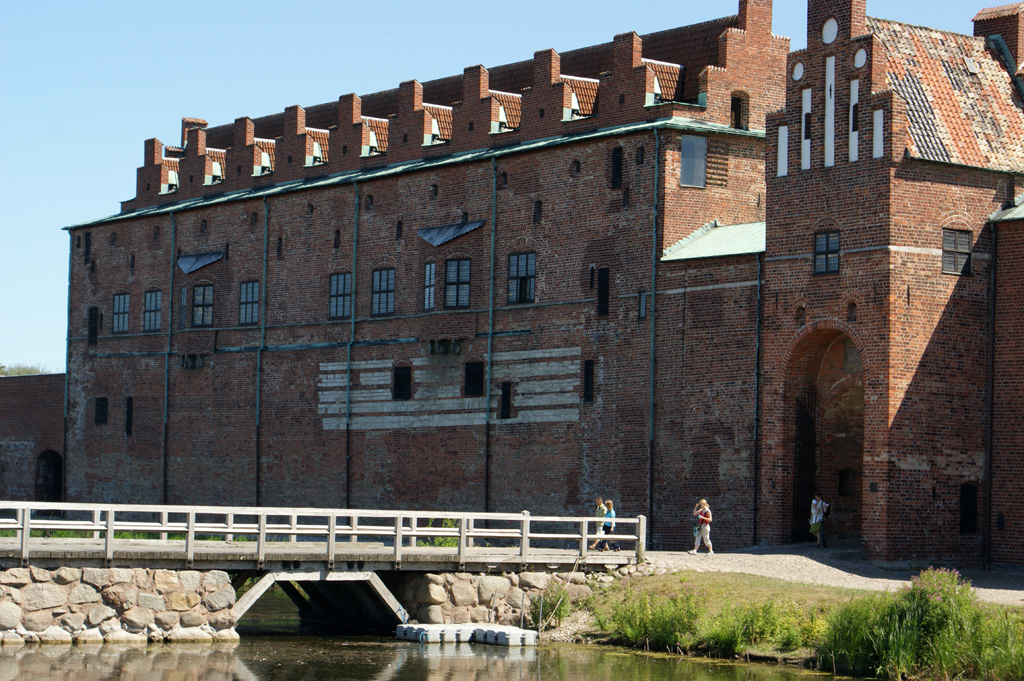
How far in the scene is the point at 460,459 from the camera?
156 ft

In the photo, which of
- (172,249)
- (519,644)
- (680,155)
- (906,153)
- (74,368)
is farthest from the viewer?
(74,368)

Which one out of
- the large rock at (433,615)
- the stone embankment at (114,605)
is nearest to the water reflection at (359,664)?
the stone embankment at (114,605)

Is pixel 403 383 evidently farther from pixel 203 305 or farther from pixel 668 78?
pixel 668 78

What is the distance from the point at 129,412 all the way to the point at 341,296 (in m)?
12.5

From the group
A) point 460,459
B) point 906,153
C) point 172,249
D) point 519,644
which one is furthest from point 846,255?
point 172,249

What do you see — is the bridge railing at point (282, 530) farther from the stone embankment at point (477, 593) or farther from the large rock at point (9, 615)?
the large rock at point (9, 615)

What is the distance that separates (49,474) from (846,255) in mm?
39721

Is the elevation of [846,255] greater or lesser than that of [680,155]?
lesser

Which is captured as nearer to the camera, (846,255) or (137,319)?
(846,255)

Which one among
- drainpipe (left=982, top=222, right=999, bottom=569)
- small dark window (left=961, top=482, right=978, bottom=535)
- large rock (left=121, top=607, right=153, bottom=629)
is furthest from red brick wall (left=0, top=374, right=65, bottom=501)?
drainpipe (left=982, top=222, right=999, bottom=569)

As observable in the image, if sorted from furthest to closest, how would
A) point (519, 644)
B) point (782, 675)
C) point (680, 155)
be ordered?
1. point (680, 155)
2. point (519, 644)
3. point (782, 675)

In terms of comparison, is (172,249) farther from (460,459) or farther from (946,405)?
(946,405)

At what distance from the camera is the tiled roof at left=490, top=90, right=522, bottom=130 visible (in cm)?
5025

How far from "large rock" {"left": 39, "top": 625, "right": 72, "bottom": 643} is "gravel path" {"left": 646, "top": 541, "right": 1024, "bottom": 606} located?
1216cm
